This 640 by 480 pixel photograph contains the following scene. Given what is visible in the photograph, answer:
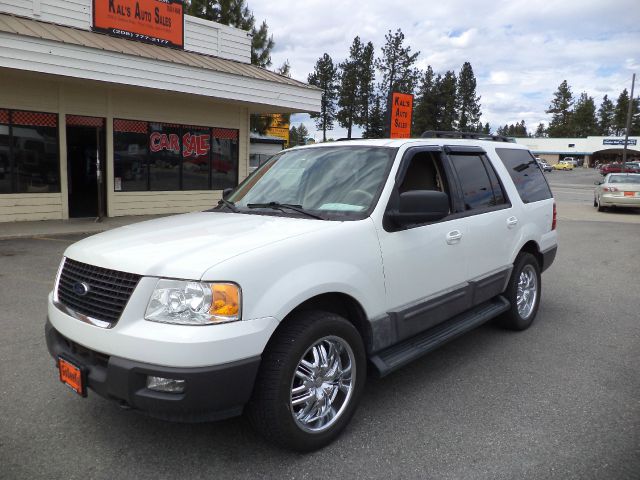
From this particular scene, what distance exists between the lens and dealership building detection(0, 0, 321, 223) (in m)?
10.9

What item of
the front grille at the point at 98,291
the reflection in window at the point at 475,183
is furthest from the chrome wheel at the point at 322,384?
the reflection in window at the point at 475,183

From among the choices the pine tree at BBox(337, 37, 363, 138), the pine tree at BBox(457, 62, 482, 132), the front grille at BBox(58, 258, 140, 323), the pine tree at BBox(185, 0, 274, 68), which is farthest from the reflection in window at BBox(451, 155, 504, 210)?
the pine tree at BBox(457, 62, 482, 132)

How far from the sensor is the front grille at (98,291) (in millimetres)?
2613

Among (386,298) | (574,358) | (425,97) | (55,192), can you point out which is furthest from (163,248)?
(425,97)

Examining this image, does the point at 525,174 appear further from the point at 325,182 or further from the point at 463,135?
the point at 325,182

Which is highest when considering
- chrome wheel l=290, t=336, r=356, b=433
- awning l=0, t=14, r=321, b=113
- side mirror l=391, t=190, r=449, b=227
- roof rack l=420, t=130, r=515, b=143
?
awning l=0, t=14, r=321, b=113

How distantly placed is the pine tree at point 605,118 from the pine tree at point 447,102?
63.4m

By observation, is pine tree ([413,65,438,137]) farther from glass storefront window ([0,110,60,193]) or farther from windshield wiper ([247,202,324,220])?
windshield wiper ([247,202,324,220])

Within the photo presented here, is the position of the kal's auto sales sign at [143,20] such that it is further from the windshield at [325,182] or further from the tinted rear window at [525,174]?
the tinted rear window at [525,174]

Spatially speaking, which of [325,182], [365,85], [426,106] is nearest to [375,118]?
[365,85]

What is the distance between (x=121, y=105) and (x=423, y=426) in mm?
12413

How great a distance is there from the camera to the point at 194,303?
250 centimetres

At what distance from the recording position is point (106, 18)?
40.7 feet

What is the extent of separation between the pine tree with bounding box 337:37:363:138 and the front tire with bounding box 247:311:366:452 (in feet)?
191
